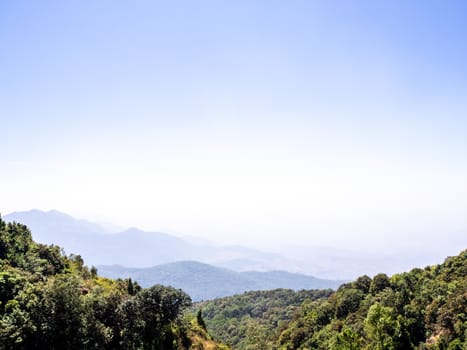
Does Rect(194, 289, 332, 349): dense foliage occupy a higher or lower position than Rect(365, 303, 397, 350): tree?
lower

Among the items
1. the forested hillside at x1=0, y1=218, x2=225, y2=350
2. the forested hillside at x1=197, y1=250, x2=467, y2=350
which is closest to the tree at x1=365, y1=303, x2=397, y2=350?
the forested hillside at x1=197, y1=250, x2=467, y2=350

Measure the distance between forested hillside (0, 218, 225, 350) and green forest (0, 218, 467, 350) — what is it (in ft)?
0.33

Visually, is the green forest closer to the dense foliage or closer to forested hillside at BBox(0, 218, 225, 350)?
forested hillside at BBox(0, 218, 225, 350)

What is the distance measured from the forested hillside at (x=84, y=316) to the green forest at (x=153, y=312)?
0.10 metres

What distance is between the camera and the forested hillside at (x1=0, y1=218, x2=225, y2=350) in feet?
119

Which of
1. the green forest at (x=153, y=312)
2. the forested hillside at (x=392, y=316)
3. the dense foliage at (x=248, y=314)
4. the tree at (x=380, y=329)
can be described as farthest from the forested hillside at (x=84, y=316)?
the dense foliage at (x=248, y=314)

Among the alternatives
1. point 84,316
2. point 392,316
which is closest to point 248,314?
point 392,316

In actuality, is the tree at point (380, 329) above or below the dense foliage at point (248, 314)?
above

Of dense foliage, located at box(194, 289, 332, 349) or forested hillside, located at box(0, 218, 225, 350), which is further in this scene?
dense foliage, located at box(194, 289, 332, 349)

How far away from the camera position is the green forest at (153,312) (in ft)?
123

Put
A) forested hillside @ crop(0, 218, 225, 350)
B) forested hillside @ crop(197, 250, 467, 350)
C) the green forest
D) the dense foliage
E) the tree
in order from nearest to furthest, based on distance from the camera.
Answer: forested hillside @ crop(0, 218, 225, 350) → the green forest → the tree → forested hillside @ crop(197, 250, 467, 350) → the dense foliage

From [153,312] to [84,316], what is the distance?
9458 mm

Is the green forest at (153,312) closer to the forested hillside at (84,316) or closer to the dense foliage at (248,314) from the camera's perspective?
the forested hillside at (84,316)

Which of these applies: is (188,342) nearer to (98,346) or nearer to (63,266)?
(98,346)
